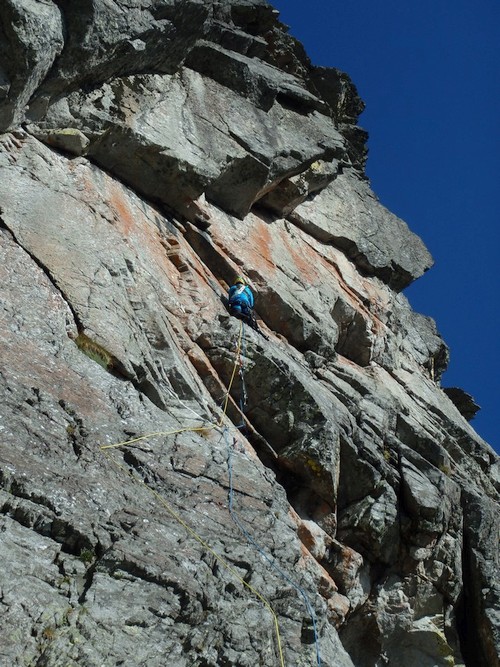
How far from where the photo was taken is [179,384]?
14.0 m

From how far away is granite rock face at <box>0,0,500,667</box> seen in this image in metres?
9.92

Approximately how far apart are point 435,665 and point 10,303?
10.3 m

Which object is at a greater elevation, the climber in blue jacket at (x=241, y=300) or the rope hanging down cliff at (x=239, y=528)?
the climber in blue jacket at (x=241, y=300)

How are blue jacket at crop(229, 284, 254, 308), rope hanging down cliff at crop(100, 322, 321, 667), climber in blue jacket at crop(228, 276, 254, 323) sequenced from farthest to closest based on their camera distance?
blue jacket at crop(229, 284, 254, 308) < climber in blue jacket at crop(228, 276, 254, 323) < rope hanging down cliff at crop(100, 322, 321, 667)

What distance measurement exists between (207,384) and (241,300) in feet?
8.67

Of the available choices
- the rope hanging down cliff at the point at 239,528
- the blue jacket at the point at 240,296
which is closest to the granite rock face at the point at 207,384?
the rope hanging down cliff at the point at 239,528

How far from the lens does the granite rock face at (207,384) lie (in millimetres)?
9922

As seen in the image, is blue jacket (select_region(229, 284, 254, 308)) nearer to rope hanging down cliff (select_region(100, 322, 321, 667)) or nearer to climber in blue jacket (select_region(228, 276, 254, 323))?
climber in blue jacket (select_region(228, 276, 254, 323))

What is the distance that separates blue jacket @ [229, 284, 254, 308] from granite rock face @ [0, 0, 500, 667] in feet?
1.02

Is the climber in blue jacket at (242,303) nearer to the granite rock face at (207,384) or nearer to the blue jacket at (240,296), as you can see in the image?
the blue jacket at (240,296)

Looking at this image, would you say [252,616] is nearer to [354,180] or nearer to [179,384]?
[179,384]

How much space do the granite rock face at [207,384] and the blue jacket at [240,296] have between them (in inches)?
12.2

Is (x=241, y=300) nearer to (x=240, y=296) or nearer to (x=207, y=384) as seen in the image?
(x=240, y=296)

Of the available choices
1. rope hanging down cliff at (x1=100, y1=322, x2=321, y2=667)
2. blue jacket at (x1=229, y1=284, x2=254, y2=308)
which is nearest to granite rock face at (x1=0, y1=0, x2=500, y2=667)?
rope hanging down cliff at (x1=100, y1=322, x2=321, y2=667)
